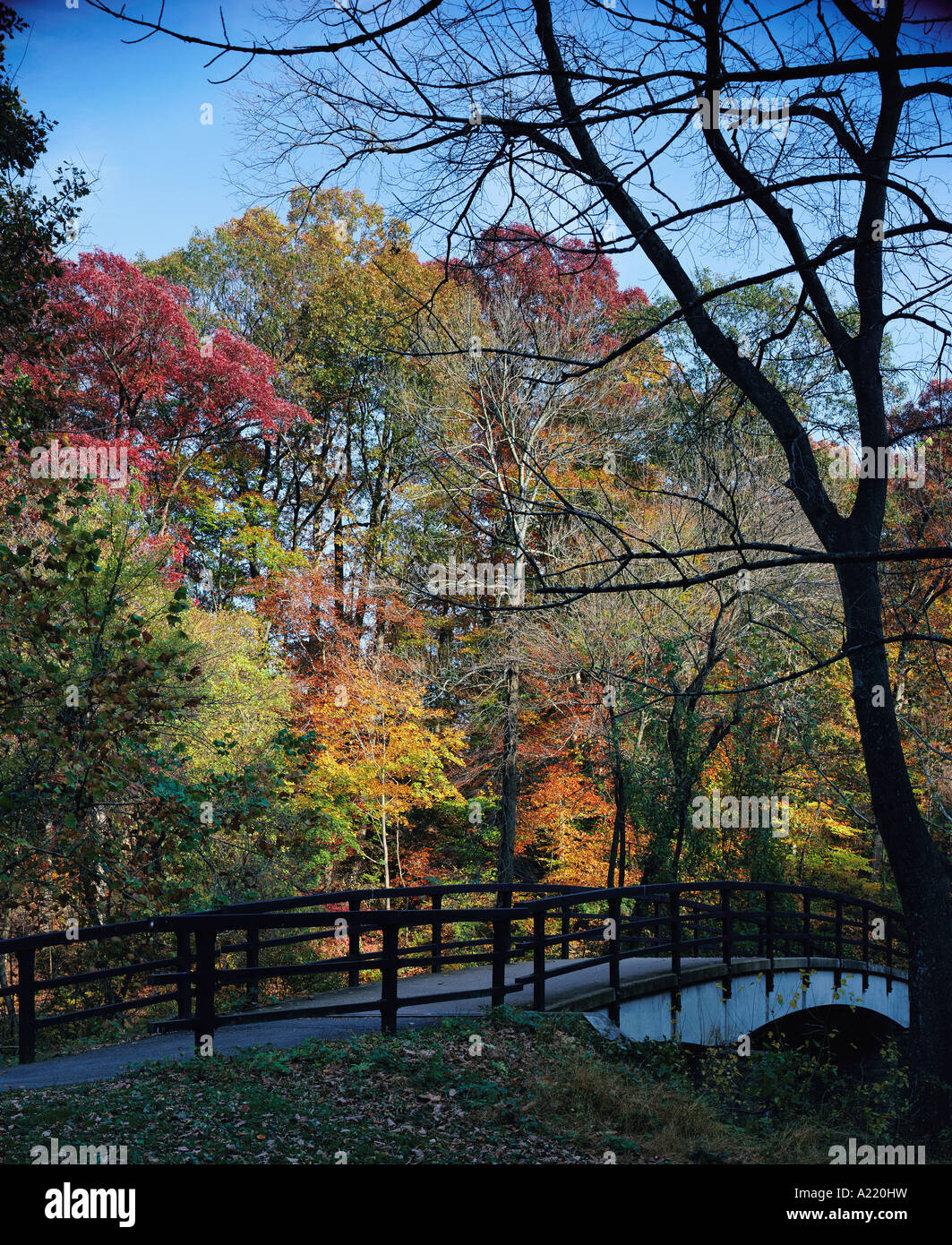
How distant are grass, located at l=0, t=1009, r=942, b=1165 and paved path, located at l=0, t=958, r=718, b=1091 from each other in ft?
1.59

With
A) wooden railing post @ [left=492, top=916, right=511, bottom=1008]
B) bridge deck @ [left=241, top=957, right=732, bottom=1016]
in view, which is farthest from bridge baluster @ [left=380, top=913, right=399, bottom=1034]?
wooden railing post @ [left=492, top=916, right=511, bottom=1008]

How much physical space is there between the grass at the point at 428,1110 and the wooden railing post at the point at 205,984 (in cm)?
36

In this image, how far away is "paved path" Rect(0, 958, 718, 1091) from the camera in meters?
7.22

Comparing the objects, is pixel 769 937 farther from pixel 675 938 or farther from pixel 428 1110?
pixel 428 1110

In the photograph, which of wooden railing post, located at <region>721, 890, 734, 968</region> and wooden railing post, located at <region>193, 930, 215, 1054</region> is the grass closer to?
wooden railing post, located at <region>193, 930, 215, 1054</region>

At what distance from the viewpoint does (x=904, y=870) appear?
8.05 m

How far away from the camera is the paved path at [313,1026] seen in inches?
284


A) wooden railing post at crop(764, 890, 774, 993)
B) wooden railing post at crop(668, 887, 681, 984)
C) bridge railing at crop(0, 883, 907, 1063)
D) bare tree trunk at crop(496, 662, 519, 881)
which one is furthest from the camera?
bare tree trunk at crop(496, 662, 519, 881)

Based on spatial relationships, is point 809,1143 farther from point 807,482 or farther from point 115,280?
point 115,280

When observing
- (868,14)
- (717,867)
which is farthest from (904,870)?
(717,867)

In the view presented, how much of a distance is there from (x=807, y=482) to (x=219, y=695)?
39.4 ft

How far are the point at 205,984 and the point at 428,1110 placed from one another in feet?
6.77

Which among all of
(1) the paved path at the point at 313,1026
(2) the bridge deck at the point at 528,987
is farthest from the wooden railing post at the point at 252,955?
(1) the paved path at the point at 313,1026
